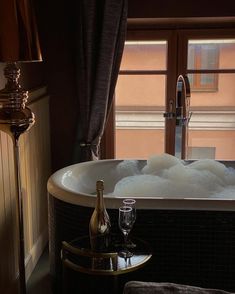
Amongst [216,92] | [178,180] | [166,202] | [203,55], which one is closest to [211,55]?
[203,55]

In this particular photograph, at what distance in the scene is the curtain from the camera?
301cm

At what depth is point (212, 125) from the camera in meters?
3.64

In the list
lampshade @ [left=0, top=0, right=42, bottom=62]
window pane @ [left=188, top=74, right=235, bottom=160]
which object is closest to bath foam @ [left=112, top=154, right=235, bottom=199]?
window pane @ [left=188, top=74, right=235, bottom=160]

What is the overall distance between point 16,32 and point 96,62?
1300 mm

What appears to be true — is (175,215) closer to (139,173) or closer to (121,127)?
(139,173)

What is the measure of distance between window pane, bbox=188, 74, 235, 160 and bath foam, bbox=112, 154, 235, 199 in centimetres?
77

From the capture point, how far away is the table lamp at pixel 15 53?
180cm

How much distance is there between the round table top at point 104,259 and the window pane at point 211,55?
179 cm

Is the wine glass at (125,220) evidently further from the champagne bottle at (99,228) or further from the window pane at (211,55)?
the window pane at (211,55)

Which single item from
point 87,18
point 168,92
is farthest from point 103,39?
point 168,92

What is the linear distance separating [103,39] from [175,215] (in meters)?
1.48

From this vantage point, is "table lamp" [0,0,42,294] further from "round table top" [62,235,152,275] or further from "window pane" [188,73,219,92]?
"window pane" [188,73,219,92]

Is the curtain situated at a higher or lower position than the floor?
higher

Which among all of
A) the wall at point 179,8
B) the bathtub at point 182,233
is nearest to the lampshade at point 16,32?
the bathtub at point 182,233
